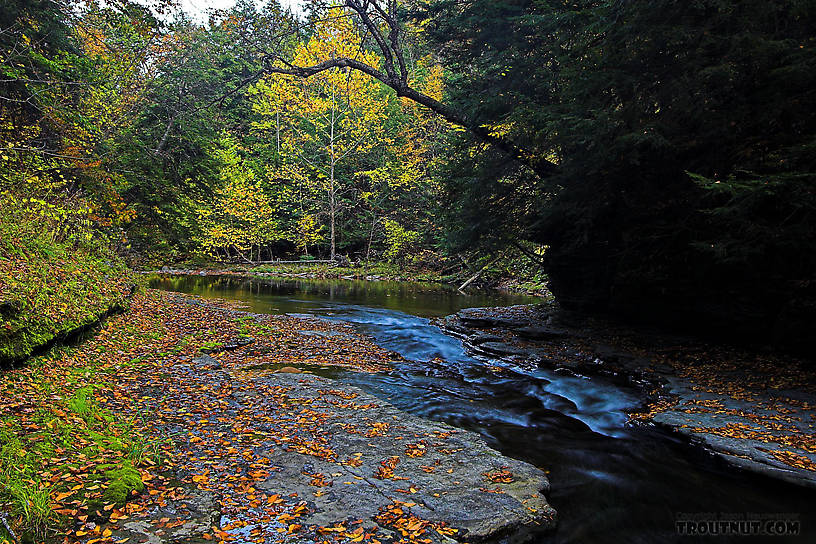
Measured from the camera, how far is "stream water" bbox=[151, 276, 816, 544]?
4.59m

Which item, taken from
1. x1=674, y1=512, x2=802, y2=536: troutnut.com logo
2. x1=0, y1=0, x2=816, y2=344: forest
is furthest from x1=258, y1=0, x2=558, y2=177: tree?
x1=674, y1=512, x2=802, y2=536: troutnut.com logo

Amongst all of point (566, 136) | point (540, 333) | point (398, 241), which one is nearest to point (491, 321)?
point (540, 333)

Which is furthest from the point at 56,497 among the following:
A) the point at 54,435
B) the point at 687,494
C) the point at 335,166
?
the point at 335,166

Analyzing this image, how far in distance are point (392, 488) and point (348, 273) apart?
27.8 meters

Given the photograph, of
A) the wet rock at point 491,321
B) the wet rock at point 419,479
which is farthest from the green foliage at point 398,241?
the wet rock at point 419,479

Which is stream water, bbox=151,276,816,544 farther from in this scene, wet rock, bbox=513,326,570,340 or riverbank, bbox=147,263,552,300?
riverbank, bbox=147,263,552,300

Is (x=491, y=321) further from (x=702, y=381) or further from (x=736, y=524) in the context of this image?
(x=736, y=524)

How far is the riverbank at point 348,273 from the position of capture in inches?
1109

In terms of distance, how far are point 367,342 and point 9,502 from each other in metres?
8.89

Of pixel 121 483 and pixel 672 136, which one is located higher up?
pixel 672 136

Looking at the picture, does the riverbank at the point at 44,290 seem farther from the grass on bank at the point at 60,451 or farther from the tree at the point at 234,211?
the tree at the point at 234,211

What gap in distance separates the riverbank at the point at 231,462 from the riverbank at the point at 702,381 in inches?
103

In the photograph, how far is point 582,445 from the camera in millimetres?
6223

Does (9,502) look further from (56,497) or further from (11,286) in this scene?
(11,286)
